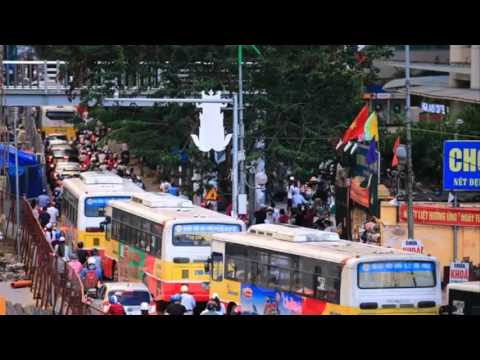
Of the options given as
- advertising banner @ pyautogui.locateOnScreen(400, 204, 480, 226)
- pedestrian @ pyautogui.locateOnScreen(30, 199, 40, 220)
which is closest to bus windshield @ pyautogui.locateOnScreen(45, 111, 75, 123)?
pedestrian @ pyautogui.locateOnScreen(30, 199, 40, 220)

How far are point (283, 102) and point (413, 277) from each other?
61.7 feet

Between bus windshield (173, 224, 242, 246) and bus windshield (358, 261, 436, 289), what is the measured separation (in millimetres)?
5988

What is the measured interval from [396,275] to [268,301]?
2.92 metres

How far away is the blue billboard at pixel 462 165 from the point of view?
2930cm

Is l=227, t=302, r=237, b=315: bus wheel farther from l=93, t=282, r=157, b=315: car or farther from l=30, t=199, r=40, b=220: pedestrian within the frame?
l=30, t=199, r=40, b=220: pedestrian

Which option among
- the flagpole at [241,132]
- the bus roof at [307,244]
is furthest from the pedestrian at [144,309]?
the flagpole at [241,132]

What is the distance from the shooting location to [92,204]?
33438mm

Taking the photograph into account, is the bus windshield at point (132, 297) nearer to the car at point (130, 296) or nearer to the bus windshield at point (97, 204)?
the car at point (130, 296)

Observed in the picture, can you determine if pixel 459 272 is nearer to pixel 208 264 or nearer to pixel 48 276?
pixel 208 264

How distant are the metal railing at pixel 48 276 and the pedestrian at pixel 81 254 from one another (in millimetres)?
1037

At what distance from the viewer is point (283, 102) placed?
127 feet

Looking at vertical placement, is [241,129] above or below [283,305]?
above
